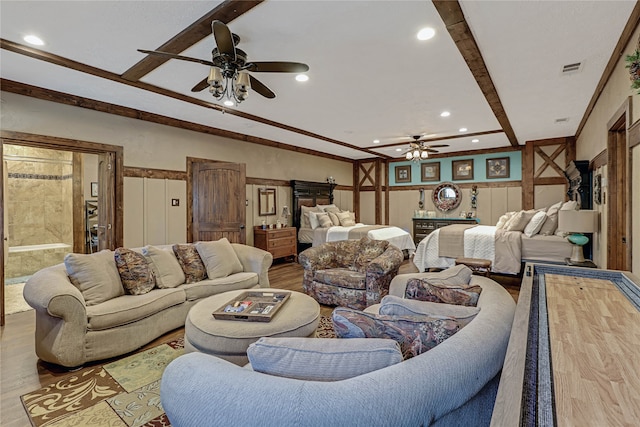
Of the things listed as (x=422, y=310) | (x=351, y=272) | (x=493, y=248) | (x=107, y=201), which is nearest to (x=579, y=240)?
(x=493, y=248)

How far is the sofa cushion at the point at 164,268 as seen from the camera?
3342 mm

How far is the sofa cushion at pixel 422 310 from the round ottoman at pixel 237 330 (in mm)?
924

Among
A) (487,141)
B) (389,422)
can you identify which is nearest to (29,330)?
(389,422)

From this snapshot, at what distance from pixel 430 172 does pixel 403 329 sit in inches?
321

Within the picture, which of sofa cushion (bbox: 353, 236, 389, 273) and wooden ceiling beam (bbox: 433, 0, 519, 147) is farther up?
wooden ceiling beam (bbox: 433, 0, 519, 147)

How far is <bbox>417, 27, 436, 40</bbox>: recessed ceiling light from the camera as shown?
2.51 m

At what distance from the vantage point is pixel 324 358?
3.54 feet

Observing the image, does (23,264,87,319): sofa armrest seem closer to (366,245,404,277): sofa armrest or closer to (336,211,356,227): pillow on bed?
(366,245,404,277): sofa armrest

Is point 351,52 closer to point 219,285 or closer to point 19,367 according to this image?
point 219,285

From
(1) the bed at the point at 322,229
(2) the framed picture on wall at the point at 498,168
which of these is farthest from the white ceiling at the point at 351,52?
(2) the framed picture on wall at the point at 498,168

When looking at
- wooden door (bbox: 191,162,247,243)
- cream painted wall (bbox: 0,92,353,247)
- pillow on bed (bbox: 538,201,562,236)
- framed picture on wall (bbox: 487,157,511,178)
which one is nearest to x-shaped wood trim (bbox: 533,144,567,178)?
framed picture on wall (bbox: 487,157,511,178)

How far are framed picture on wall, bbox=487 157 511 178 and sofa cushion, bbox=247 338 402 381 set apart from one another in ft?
26.2

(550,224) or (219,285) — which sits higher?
(550,224)

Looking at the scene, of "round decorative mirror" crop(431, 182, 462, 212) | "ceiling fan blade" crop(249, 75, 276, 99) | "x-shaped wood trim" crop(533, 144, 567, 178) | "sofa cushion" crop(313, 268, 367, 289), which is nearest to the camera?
"ceiling fan blade" crop(249, 75, 276, 99)
